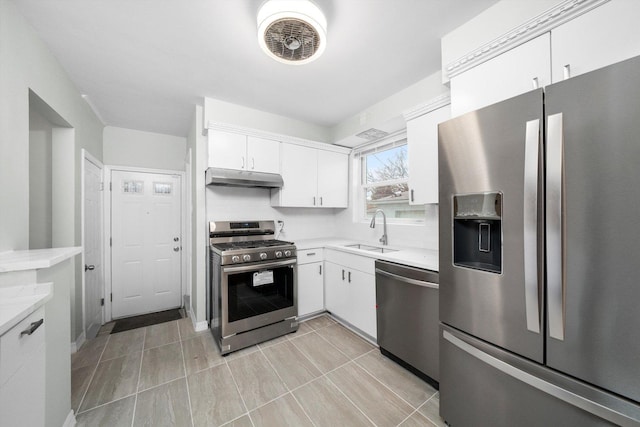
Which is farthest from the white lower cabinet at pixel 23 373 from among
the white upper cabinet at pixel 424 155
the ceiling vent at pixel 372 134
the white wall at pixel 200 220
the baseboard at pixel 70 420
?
the ceiling vent at pixel 372 134

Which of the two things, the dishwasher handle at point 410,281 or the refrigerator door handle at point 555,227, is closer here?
the refrigerator door handle at point 555,227

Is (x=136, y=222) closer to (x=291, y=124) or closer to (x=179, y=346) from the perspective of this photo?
(x=179, y=346)

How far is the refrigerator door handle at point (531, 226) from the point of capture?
3.41 feet

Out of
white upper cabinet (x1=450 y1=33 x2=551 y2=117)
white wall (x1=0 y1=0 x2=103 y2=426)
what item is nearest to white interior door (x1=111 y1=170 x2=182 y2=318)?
white wall (x1=0 y1=0 x2=103 y2=426)

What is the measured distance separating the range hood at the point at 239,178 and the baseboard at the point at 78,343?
6.56 ft

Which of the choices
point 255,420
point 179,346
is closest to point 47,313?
point 255,420

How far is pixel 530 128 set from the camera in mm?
1061

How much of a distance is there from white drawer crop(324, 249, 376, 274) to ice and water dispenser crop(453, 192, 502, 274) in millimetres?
1001

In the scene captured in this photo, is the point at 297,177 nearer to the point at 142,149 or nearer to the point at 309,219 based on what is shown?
the point at 309,219

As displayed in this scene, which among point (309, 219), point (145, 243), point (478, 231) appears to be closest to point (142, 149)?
point (145, 243)

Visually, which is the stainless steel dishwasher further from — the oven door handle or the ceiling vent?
the ceiling vent

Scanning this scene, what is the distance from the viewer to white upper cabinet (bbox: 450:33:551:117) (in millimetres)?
1322

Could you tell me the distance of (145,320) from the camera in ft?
10.3

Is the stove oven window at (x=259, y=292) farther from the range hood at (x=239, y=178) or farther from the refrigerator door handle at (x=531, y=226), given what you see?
the refrigerator door handle at (x=531, y=226)
